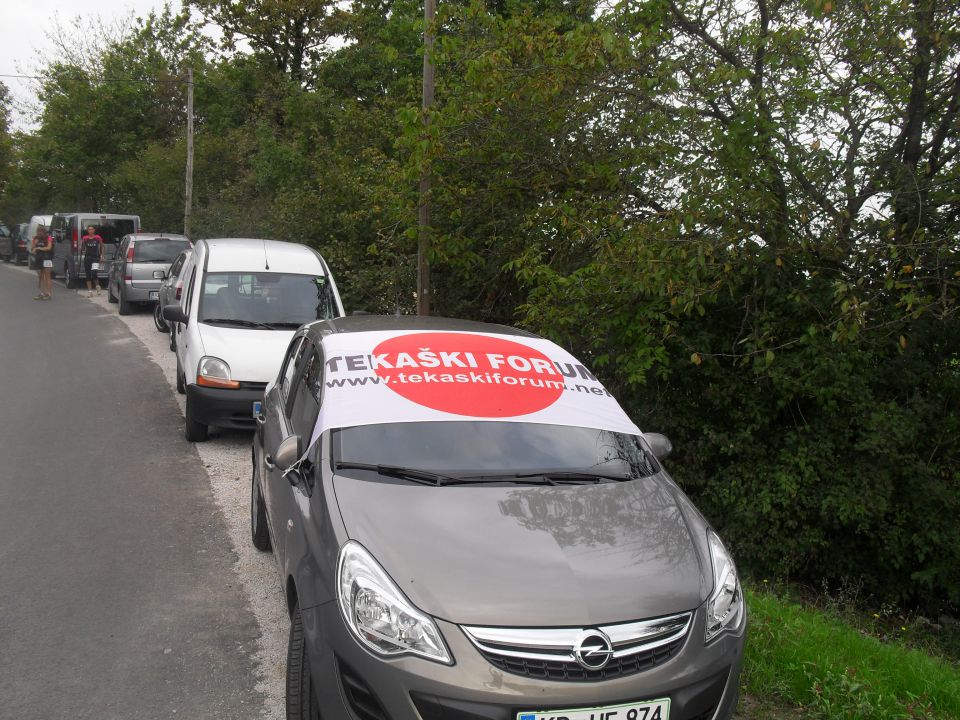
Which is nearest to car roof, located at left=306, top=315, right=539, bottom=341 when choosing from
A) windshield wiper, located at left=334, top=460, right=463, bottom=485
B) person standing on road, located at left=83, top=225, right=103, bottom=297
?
windshield wiper, located at left=334, top=460, right=463, bottom=485

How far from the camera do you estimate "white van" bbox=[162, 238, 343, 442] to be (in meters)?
8.33

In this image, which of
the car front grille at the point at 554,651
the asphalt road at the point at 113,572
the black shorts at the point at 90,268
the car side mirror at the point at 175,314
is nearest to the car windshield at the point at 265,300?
the car side mirror at the point at 175,314

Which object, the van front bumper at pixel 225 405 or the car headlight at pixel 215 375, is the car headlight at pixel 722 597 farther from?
the car headlight at pixel 215 375

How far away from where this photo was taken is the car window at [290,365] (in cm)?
547

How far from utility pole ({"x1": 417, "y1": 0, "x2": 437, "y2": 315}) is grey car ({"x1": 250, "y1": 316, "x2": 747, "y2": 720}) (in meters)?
5.80

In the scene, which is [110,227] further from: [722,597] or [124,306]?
[722,597]

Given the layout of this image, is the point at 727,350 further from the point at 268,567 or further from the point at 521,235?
the point at 268,567

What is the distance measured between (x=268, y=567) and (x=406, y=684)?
9.74ft

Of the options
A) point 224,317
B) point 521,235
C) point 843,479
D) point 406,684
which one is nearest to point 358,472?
point 406,684

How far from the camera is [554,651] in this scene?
9.46 feet

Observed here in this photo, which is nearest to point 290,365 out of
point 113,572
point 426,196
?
point 113,572

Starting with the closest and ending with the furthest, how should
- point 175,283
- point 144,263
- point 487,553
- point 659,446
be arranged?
point 487,553
point 659,446
point 175,283
point 144,263

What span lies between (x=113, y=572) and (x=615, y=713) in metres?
3.72

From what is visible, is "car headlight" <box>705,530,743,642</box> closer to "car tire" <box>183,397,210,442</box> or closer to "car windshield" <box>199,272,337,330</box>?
"car tire" <box>183,397,210,442</box>
